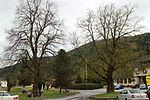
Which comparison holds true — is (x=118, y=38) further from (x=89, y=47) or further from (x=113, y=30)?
(x=89, y=47)

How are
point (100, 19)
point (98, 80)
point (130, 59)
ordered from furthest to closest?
point (98, 80) < point (100, 19) < point (130, 59)

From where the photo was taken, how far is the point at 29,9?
5100 centimetres

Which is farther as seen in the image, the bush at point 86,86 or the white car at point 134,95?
the bush at point 86,86

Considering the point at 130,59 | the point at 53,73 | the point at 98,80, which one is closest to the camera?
the point at 130,59

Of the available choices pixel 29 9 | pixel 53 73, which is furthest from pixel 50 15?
pixel 53 73

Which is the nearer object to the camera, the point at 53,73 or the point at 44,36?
the point at 44,36

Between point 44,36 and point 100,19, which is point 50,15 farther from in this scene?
point 100,19

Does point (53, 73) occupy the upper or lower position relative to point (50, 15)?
lower

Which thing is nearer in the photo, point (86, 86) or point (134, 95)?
point (134, 95)

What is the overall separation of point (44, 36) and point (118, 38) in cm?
1179

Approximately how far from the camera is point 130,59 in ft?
160

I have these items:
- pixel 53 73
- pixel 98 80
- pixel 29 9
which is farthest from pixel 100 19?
pixel 98 80

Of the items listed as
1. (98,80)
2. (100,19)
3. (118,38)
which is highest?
(100,19)

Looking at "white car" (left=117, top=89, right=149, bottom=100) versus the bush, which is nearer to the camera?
"white car" (left=117, top=89, right=149, bottom=100)
